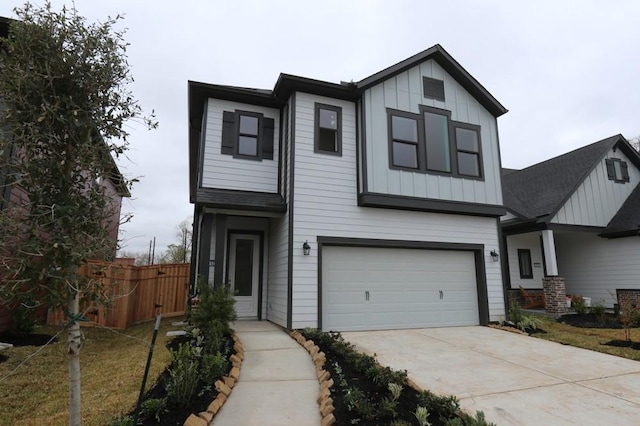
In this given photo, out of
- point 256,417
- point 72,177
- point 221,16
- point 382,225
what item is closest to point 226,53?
point 221,16

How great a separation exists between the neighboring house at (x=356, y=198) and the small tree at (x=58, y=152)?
492 cm

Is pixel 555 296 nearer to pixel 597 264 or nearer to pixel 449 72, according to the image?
pixel 597 264

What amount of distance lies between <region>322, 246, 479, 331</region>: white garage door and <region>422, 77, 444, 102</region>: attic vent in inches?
168

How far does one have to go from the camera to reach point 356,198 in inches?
339

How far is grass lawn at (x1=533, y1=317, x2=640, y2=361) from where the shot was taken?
6567mm

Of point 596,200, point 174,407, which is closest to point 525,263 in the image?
point 596,200

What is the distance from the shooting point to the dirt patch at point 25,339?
632 cm

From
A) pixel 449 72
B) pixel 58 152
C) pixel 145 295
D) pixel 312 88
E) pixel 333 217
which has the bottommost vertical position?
pixel 145 295

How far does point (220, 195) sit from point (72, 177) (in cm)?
522

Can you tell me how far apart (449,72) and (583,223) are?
742cm

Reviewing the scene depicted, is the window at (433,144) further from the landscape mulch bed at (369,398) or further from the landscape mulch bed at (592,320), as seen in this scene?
the landscape mulch bed at (369,398)

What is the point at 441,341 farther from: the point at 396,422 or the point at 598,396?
the point at 396,422

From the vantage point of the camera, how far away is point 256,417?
3.57 m

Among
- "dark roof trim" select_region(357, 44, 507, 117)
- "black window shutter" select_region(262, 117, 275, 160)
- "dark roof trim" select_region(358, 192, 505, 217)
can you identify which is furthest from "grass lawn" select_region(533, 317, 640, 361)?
"black window shutter" select_region(262, 117, 275, 160)
